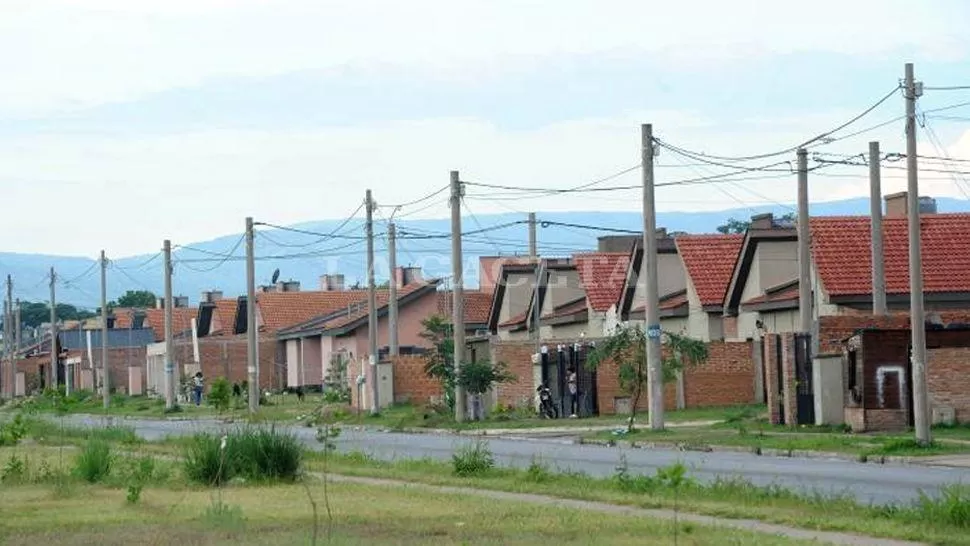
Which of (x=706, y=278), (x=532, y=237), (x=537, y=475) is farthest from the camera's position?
(x=532, y=237)

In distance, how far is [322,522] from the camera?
18672mm

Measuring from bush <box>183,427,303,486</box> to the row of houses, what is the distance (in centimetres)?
1733

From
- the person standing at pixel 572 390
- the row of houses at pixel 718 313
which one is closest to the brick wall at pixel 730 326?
the row of houses at pixel 718 313

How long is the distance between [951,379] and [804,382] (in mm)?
4897

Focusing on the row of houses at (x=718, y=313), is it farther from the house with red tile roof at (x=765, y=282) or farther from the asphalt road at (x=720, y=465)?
the asphalt road at (x=720, y=465)

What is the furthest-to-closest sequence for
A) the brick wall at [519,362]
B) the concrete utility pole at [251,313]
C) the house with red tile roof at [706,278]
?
the concrete utility pole at [251,313] < the house with red tile roof at [706,278] < the brick wall at [519,362]

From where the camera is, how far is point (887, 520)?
60.3 feet

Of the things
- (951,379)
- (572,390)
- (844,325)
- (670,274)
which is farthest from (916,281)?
(670,274)

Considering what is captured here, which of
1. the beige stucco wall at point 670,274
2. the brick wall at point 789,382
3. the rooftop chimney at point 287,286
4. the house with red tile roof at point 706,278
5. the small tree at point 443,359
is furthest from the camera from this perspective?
the rooftop chimney at point 287,286

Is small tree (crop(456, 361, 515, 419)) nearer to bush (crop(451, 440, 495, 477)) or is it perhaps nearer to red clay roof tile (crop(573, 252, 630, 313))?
red clay roof tile (crop(573, 252, 630, 313))

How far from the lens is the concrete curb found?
3167 centimetres

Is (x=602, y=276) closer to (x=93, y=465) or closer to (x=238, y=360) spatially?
(x=238, y=360)

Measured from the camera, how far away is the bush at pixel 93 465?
26.2 m

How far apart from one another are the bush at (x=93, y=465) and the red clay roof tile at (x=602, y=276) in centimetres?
4080
